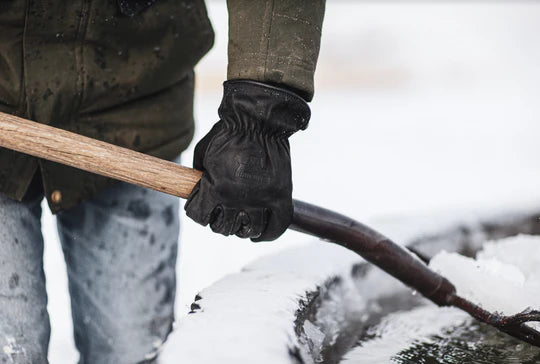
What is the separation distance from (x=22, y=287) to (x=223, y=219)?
1.51ft

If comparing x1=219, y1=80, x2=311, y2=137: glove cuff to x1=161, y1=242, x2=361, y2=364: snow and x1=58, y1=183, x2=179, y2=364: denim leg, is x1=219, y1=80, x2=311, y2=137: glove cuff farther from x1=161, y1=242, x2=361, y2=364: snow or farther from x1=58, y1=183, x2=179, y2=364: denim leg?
x1=58, y1=183, x2=179, y2=364: denim leg

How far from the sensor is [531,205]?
2102 mm

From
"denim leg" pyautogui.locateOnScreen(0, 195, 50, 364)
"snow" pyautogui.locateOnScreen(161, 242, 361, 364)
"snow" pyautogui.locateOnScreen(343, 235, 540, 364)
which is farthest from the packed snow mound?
"denim leg" pyautogui.locateOnScreen(0, 195, 50, 364)

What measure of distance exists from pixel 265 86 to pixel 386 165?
5701 mm

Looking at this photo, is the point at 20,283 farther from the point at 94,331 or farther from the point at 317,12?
the point at 317,12

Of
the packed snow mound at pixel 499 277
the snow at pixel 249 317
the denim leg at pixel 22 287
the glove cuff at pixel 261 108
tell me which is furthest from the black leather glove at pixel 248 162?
the packed snow mound at pixel 499 277

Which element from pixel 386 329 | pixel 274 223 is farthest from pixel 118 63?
pixel 386 329

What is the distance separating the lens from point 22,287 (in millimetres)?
1233

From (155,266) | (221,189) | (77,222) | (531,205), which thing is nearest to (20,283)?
(77,222)

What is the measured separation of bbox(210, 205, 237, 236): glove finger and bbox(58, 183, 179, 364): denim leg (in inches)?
16.0

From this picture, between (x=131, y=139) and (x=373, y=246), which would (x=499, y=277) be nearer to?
(x=373, y=246)

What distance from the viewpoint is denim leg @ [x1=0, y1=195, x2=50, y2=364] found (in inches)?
46.5

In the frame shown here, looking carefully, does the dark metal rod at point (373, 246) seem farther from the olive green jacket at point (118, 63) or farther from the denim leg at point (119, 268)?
the denim leg at point (119, 268)

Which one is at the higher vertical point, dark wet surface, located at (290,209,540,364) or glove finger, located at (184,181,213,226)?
glove finger, located at (184,181,213,226)
